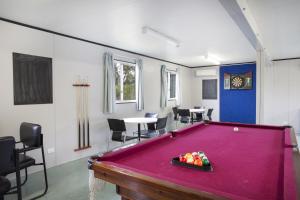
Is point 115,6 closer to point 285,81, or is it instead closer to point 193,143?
point 193,143

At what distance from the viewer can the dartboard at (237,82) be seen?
789 centimetres

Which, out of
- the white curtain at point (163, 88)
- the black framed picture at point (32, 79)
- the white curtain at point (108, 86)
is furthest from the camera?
the white curtain at point (163, 88)

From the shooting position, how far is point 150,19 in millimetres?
3236

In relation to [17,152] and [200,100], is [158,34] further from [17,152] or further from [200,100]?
[200,100]

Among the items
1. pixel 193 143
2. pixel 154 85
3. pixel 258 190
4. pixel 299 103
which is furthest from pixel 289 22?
pixel 299 103

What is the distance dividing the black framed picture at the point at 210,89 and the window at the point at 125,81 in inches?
155

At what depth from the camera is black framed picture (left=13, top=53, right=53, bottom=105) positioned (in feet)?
10.8

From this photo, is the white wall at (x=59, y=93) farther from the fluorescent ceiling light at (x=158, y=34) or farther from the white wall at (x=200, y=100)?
the white wall at (x=200, y=100)

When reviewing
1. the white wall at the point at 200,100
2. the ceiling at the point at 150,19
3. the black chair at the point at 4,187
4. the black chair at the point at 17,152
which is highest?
the ceiling at the point at 150,19

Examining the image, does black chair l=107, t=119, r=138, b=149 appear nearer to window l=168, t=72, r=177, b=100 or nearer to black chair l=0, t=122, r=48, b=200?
black chair l=0, t=122, r=48, b=200

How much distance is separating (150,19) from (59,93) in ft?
6.87

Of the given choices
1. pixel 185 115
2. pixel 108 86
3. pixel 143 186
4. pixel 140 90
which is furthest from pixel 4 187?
pixel 185 115

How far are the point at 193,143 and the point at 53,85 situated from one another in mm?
2740

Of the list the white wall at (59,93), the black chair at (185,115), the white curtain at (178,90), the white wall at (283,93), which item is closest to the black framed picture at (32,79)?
the white wall at (59,93)
